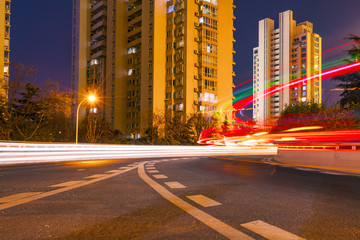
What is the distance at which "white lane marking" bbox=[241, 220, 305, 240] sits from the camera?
383 cm

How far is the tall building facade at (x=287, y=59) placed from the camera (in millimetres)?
145000

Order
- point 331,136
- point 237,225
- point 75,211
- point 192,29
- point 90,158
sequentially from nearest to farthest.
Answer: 1. point 237,225
2. point 75,211
3. point 331,136
4. point 90,158
5. point 192,29

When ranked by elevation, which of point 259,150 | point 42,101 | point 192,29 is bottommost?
point 259,150

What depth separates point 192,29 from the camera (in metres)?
72.2

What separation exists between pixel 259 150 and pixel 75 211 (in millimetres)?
39363

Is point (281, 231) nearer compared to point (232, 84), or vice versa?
point (281, 231)

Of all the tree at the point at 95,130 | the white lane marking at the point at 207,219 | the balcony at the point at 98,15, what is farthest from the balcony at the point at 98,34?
the white lane marking at the point at 207,219

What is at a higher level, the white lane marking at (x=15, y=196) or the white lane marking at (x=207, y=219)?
the white lane marking at (x=207, y=219)

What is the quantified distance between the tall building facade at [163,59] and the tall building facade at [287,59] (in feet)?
226

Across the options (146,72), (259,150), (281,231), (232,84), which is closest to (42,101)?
(259,150)

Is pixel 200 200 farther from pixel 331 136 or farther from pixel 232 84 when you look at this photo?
pixel 232 84

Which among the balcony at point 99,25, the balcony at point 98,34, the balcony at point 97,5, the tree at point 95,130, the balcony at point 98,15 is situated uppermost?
the balcony at point 97,5

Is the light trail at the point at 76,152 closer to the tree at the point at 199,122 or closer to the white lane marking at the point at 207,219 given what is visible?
the white lane marking at the point at 207,219

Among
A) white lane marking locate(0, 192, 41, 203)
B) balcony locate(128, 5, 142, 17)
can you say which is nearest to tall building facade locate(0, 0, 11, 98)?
balcony locate(128, 5, 142, 17)
